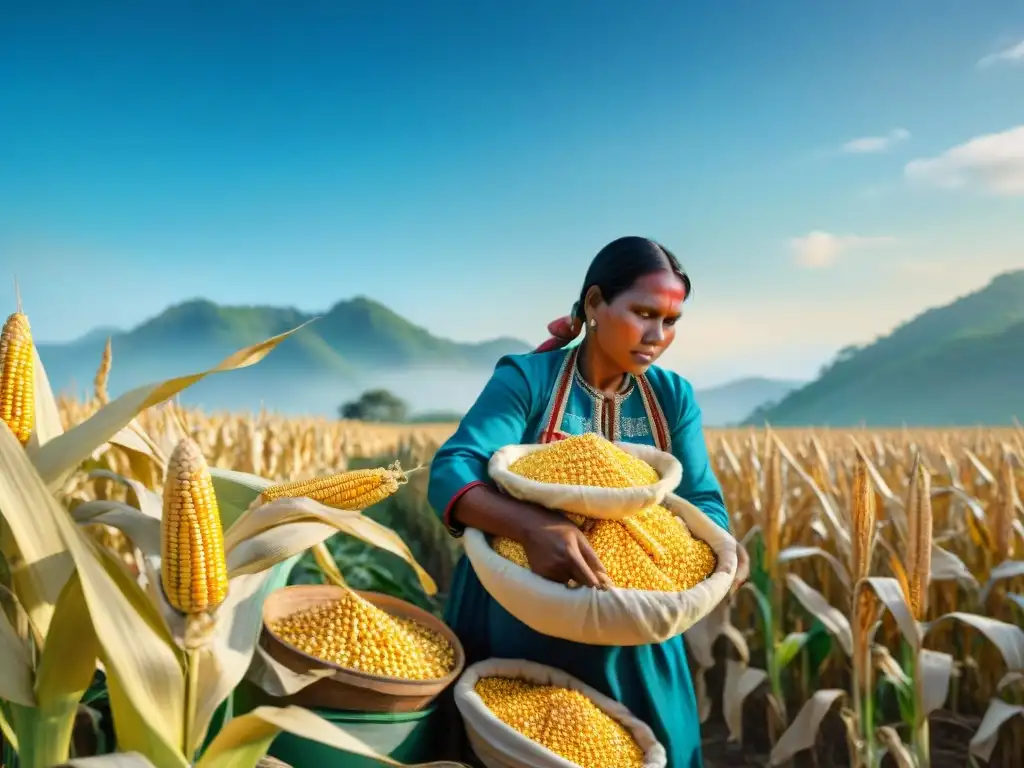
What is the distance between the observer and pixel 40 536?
156 centimetres

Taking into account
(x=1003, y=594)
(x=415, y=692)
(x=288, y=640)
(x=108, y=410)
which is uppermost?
(x=108, y=410)

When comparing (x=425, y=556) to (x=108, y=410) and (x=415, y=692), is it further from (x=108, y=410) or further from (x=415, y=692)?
(x=108, y=410)

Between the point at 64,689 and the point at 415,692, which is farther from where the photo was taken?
the point at 415,692

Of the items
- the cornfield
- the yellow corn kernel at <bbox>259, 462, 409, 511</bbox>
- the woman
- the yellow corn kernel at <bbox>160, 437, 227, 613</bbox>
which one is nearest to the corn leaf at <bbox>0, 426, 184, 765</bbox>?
the yellow corn kernel at <bbox>160, 437, 227, 613</bbox>

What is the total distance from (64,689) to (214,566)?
529 millimetres

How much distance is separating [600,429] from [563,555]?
69 cm

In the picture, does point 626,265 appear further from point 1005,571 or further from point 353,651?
point 1005,571

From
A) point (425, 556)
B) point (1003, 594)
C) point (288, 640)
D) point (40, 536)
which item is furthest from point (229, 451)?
point (1003, 594)

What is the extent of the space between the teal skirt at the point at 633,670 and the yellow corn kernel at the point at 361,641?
212 mm

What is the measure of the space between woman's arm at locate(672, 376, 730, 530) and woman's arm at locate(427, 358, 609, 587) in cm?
50

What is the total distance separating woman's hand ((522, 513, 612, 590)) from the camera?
1942 mm

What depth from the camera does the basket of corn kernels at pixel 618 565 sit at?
1892 mm

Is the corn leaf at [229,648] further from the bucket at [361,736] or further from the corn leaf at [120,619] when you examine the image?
the bucket at [361,736]

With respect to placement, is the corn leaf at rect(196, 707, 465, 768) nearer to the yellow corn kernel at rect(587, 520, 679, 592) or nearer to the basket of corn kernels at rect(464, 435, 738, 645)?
the basket of corn kernels at rect(464, 435, 738, 645)
